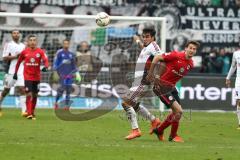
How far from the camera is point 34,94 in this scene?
21031 mm

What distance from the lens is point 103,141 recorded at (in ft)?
47.4

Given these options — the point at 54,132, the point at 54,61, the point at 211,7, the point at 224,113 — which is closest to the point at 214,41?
the point at 211,7

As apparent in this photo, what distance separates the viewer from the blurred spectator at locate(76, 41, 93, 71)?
2641 centimetres

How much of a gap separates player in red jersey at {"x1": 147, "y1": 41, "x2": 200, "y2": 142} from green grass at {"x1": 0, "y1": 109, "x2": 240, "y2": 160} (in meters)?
0.45

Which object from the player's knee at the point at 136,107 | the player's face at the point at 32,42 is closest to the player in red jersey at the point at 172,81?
the player's knee at the point at 136,107

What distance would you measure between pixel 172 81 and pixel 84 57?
40.2ft

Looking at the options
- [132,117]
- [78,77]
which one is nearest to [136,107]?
[132,117]

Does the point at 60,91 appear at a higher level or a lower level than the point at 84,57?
lower

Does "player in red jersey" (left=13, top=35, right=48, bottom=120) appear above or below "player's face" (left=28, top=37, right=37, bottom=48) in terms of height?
below

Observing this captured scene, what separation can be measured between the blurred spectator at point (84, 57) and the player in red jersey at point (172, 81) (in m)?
11.5

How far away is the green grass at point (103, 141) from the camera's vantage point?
12.2 metres

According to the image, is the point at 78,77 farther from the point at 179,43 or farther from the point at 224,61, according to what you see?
the point at 224,61

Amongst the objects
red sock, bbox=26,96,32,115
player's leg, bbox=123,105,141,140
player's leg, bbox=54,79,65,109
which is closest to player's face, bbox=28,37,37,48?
red sock, bbox=26,96,32,115

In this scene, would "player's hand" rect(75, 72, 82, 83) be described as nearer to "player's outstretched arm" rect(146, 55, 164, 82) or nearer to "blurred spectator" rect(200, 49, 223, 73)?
"blurred spectator" rect(200, 49, 223, 73)
